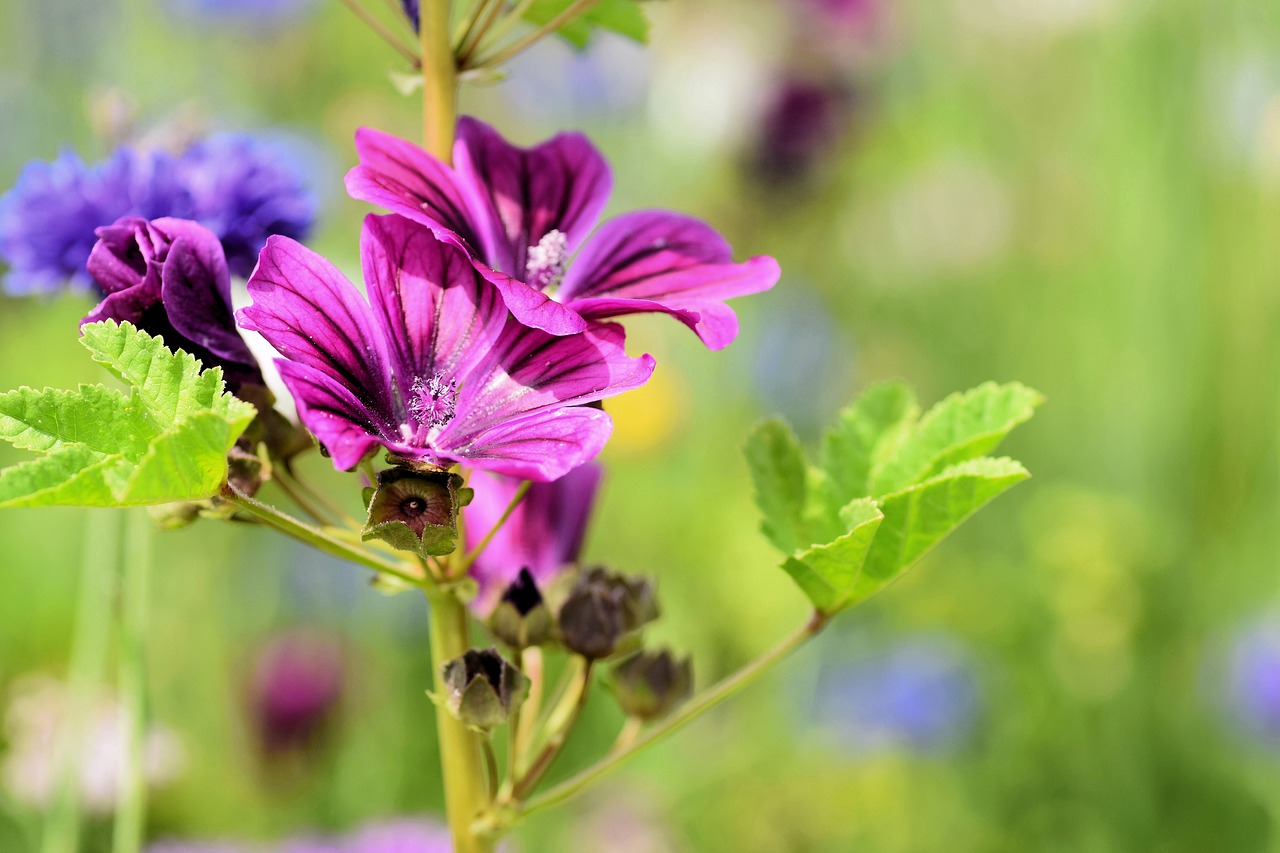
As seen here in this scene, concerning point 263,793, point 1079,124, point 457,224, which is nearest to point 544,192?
point 457,224

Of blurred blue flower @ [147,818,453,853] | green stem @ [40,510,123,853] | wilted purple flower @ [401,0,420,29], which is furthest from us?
blurred blue flower @ [147,818,453,853]

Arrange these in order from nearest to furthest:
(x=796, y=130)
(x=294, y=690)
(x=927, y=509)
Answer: (x=927, y=509)
(x=294, y=690)
(x=796, y=130)

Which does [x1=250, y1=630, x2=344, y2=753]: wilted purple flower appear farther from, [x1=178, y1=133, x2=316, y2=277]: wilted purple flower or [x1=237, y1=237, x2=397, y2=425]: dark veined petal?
[x1=237, y1=237, x2=397, y2=425]: dark veined petal

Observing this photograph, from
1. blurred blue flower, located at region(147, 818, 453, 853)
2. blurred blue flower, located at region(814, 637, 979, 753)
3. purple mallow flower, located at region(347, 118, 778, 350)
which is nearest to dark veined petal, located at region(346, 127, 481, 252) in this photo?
purple mallow flower, located at region(347, 118, 778, 350)

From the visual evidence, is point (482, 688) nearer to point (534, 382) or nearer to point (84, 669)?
point (534, 382)

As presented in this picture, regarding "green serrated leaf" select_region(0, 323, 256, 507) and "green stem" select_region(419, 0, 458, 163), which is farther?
"green stem" select_region(419, 0, 458, 163)

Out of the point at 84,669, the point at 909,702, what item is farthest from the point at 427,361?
the point at 909,702

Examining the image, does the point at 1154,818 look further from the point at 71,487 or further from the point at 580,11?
the point at 71,487

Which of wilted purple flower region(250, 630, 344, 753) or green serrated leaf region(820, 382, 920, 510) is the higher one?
wilted purple flower region(250, 630, 344, 753)

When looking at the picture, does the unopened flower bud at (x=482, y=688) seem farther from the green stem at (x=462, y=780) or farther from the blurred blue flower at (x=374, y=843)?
the blurred blue flower at (x=374, y=843)
